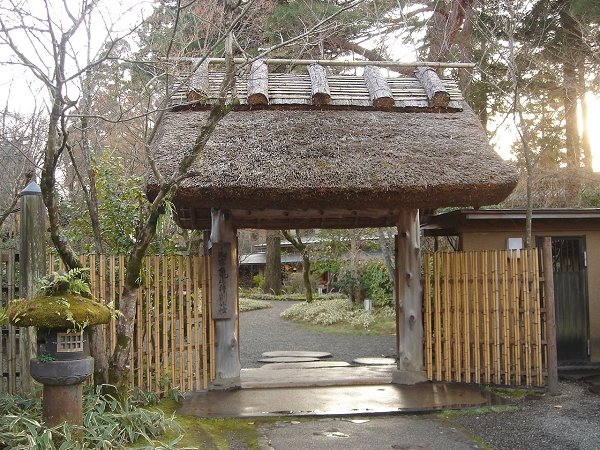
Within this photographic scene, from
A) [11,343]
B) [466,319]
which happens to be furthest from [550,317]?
[11,343]

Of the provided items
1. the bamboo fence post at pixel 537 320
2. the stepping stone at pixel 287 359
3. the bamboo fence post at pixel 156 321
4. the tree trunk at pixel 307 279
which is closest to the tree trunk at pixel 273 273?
the tree trunk at pixel 307 279

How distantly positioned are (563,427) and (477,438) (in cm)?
99

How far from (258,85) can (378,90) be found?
1.81 metres

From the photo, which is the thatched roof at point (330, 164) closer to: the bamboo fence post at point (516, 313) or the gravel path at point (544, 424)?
the bamboo fence post at point (516, 313)

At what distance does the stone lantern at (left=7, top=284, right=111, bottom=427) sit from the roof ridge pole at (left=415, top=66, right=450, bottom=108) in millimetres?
6081

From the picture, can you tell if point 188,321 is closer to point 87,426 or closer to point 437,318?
point 87,426

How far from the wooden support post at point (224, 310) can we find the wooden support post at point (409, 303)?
7.31ft

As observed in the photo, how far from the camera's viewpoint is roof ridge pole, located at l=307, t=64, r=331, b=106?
8438 mm

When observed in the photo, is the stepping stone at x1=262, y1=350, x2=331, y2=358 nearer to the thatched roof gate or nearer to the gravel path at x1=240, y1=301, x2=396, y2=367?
the gravel path at x1=240, y1=301, x2=396, y2=367

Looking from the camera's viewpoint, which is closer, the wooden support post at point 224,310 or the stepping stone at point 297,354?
the wooden support post at point 224,310

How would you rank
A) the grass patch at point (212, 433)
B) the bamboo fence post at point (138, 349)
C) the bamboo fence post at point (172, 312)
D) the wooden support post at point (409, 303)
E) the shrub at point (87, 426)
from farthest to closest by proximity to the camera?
the wooden support post at point (409, 303) < the bamboo fence post at point (172, 312) < the bamboo fence post at point (138, 349) < the grass patch at point (212, 433) < the shrub at point (87, 426)

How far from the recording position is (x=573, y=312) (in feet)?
→ 30.0

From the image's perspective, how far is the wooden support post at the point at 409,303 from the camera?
7719mm

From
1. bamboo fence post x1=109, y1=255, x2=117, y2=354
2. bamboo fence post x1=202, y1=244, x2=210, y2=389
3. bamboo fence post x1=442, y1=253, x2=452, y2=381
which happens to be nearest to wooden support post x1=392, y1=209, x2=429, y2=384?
bamboo fence post x1=442, y1=253, x2=452, y2=381
